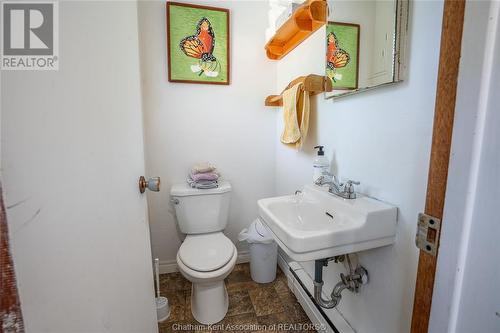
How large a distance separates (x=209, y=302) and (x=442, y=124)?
4.99ft

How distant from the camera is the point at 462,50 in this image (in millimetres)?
378

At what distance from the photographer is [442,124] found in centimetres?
41

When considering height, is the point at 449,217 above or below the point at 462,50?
below

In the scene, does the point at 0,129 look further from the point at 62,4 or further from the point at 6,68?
the point at 62,4

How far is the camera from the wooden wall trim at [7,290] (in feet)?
1.36

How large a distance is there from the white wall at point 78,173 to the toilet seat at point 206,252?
1.94 ft

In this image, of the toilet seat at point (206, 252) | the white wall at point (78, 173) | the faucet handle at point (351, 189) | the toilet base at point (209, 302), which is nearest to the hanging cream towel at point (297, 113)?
the faucet handle at point (351, 189)

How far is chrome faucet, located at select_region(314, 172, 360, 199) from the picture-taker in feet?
3.47

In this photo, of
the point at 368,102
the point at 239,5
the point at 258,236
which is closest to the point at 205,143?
the point at 258,236

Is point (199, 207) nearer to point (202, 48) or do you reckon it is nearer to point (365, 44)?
point (202, 48)

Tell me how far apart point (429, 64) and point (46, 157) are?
43.2 inches

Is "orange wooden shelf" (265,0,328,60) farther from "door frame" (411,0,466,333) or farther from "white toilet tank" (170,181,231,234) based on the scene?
"white toilet tank" (170,181,231,234)

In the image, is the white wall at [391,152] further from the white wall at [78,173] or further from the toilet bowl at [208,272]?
the white wall at [78,173]

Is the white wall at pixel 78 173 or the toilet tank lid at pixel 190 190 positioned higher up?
the white wall at pixel 78 173
